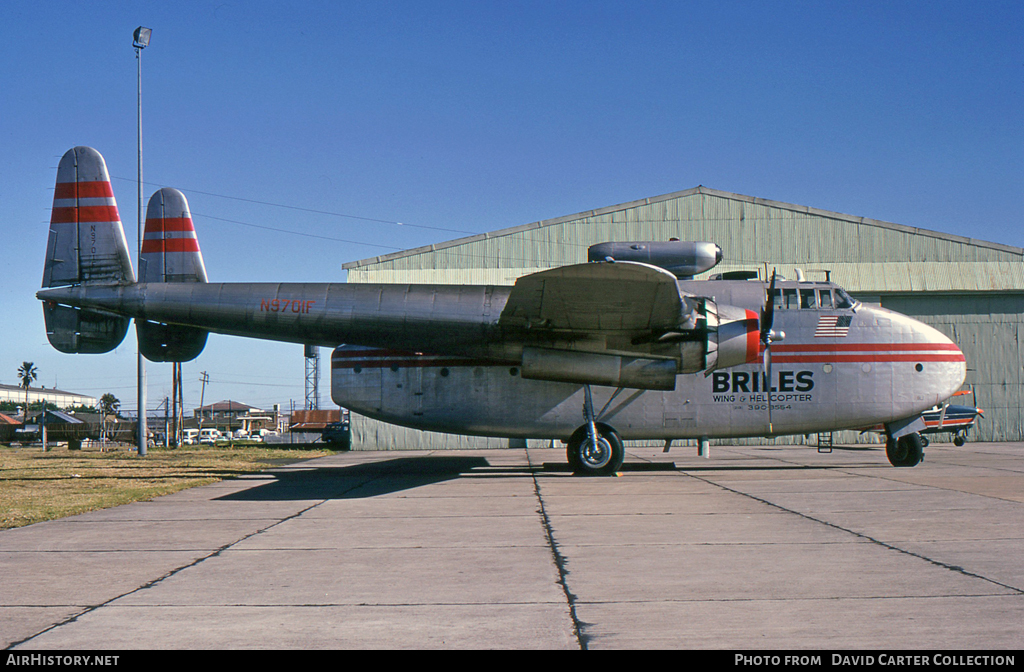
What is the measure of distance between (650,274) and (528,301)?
2727 mm

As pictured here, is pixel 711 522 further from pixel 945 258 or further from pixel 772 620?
pixel 945 258

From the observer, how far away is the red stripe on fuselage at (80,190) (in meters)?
18.4

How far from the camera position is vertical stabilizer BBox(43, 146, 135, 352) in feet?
58.4

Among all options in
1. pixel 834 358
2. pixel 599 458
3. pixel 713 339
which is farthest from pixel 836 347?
pixel 599 458

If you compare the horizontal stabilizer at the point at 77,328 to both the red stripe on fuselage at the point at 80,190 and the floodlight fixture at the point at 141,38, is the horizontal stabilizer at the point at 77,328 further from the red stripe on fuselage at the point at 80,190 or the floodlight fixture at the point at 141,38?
the floodlight fixture at the point at 141,38

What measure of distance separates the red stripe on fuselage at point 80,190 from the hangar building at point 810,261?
1756cm

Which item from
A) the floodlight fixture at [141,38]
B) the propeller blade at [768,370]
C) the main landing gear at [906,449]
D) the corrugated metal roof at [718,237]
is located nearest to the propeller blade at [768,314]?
the propeller blade at [768,370]

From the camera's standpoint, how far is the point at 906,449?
1844 centimetres

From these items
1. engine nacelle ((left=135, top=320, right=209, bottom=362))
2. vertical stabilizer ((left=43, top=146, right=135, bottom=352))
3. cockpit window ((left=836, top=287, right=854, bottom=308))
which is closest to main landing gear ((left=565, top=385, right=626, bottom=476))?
cockpit window ((left=836, top=287, right=854, bottom=308))

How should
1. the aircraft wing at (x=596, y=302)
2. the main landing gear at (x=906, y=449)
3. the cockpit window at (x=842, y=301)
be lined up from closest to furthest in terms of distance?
the aircraft wing at (x=596, y=302) < the cockpit window at (x=842, y=301) < the main landing gear at (x=906, y=449)

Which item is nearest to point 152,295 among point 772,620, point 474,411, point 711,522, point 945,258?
point 474,411

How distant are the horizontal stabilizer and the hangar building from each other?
17966 mm

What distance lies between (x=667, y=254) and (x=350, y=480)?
9.07 metres

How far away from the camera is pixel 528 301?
578 inches
